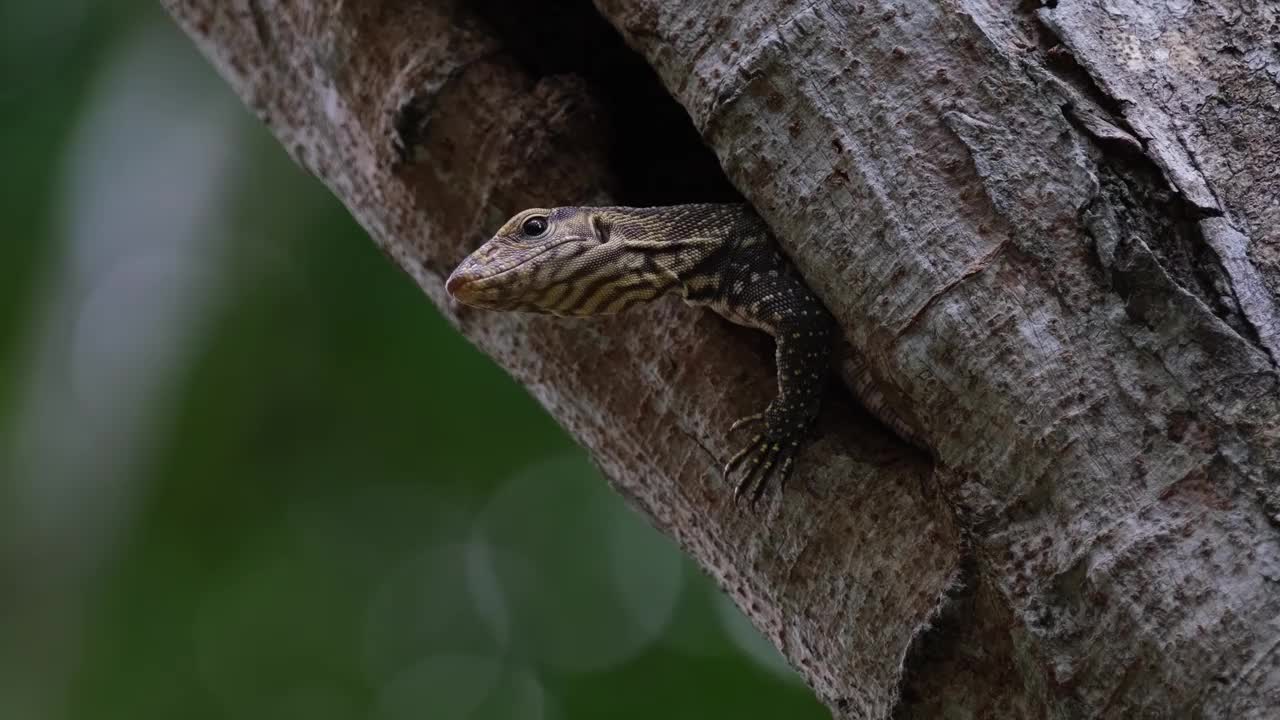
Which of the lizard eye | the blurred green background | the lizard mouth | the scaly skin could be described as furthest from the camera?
the blurred green background

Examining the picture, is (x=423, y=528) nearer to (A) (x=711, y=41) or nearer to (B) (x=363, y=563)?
(B) (x=363, y=563)

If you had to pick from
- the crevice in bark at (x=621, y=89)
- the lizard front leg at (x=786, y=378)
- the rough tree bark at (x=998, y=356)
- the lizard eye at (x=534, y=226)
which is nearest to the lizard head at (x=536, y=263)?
the lizard eye at (x=534, y=226)

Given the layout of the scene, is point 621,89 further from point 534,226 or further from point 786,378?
point 786,378

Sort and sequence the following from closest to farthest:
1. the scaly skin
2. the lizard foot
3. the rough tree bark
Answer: the rough tree bark, the lizard foot, the scaly skin

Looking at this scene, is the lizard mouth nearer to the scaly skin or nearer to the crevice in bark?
the scaly skin

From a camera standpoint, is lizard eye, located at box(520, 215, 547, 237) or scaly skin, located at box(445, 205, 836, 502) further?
lizard eye, located at box(520, 215, 547, 237)

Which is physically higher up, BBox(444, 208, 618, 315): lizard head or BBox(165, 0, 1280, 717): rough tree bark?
BBox(444, 208, 618, 315): lizard head

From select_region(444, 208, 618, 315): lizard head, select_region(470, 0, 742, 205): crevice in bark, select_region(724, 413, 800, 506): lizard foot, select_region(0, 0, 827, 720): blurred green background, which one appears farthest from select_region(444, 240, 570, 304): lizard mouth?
select_region(0, 0, 827, 720): blurred green background

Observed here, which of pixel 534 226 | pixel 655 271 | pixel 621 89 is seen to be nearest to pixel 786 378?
pixel 655 271

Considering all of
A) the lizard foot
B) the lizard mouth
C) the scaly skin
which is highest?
the lizard mouth
